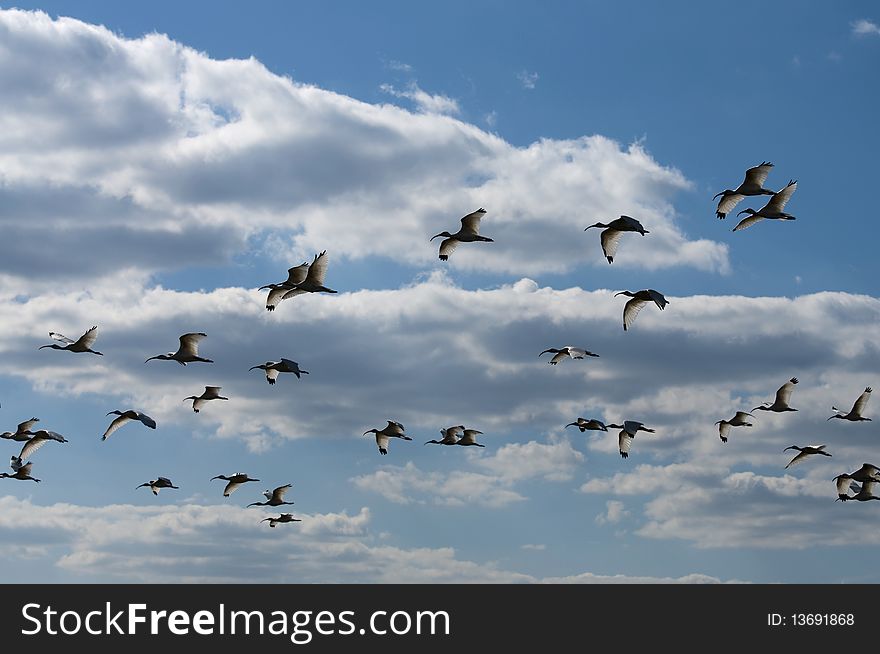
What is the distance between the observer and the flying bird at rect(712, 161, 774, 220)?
70.2 meters

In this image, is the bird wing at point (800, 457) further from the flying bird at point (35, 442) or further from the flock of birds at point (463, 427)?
the flying bird at point (35, 442)

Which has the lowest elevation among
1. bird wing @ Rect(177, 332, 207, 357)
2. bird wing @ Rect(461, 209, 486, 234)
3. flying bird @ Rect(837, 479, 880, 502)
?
flying bird @ Rect(837, 479, 880, 502)

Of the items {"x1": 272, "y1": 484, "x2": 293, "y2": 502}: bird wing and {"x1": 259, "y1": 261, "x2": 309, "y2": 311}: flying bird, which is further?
{"x1": 272, "y1": 484, "x2": 293, "y2": 502}: bird wing

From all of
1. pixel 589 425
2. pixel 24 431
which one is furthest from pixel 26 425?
pixel 589 425

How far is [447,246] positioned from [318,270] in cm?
928

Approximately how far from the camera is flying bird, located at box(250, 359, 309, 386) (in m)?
75.1

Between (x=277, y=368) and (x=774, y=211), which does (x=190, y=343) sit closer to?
(x=277, y=368)

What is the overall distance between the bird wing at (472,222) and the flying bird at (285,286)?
32.2ft

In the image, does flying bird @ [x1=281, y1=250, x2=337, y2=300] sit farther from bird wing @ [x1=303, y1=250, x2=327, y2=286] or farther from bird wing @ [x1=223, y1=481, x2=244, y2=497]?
bird wing @ [x1=223, y1=481, x2=244, y2=497]

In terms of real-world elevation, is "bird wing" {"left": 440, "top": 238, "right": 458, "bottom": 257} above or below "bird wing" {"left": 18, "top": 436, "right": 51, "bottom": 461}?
above

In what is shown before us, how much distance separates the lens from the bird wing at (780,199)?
237 ft

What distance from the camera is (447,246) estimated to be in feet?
247

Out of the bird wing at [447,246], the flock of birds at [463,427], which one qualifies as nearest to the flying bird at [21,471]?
the flock of birds at [463,427]

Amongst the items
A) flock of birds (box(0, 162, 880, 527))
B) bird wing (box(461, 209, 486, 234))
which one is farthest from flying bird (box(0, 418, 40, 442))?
bird wing (box(461, 209, 486, 234))
